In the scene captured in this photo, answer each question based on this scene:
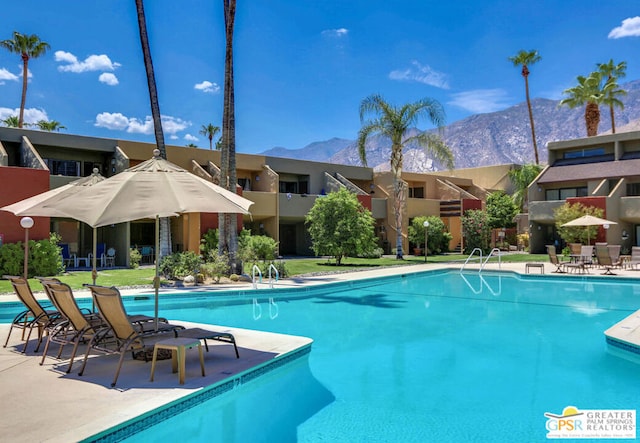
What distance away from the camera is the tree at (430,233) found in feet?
105

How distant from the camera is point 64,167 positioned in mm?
24906

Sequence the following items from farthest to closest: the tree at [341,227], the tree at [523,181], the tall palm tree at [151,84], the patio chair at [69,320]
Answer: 1. the tree at [523,181]
2. the tree at [341,227]
3. the tall palm tree at [151,84]
4. the patio chair at [69,320]

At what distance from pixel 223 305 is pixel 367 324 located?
4.64m

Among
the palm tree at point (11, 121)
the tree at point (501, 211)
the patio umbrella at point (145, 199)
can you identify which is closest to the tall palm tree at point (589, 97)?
the tree at point (501, 211)

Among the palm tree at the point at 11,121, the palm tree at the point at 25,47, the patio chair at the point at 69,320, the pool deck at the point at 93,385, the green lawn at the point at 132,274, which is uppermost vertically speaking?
the palm tree at the point at 25,47

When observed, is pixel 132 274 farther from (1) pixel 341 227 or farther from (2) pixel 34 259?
(1) pixel 341 227

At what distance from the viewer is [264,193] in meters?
28.1

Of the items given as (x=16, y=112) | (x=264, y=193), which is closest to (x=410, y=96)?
(x=264, y=193)

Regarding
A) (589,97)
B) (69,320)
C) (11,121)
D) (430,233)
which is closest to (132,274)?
(69,320)

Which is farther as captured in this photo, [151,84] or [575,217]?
[575,217]

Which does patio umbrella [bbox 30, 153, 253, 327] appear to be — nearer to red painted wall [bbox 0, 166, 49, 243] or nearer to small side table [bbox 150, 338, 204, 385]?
small side table [bbox 150, 338, 204, 385]

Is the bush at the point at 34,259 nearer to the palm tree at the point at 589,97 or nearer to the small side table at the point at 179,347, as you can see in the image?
the small side table at the point at 179,347

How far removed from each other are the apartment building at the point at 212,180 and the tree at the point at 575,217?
701 cm

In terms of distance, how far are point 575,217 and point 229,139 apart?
2127 centimetres
